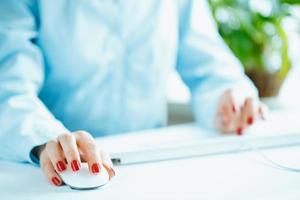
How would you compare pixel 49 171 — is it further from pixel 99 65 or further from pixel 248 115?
pixel 248 115

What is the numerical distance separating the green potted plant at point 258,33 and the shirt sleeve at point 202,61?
1.17ft

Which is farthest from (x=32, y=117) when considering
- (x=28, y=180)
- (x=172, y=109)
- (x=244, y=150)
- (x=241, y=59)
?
(x=172, y=109)

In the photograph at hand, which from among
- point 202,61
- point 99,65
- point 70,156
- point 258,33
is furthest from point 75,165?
point 258,33

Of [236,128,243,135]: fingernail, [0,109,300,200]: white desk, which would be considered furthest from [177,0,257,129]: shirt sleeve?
[0,109,300,200]: white desk

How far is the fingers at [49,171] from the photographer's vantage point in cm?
76

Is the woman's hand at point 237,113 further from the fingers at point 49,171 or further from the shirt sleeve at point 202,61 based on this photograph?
the fingers at point 49,171

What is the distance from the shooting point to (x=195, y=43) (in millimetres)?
1171

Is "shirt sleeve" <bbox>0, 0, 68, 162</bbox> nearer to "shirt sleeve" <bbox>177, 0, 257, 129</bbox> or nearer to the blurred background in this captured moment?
"shirt sleeve" <bbox>177, 0, 257, 129</bbox>

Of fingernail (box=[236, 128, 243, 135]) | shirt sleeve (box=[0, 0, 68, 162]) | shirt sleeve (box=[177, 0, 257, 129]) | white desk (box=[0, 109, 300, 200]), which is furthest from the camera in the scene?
shirt sleeve (box=[177, 0, 257, 129])

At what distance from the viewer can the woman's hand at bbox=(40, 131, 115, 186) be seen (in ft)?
2.44

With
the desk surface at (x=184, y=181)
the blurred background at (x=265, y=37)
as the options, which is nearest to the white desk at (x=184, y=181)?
the desk surface at (x=184, y=181)

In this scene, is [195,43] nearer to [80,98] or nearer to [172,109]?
[80,98]

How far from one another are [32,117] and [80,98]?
189mm

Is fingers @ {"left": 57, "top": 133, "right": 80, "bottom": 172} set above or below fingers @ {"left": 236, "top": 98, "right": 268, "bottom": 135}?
above
